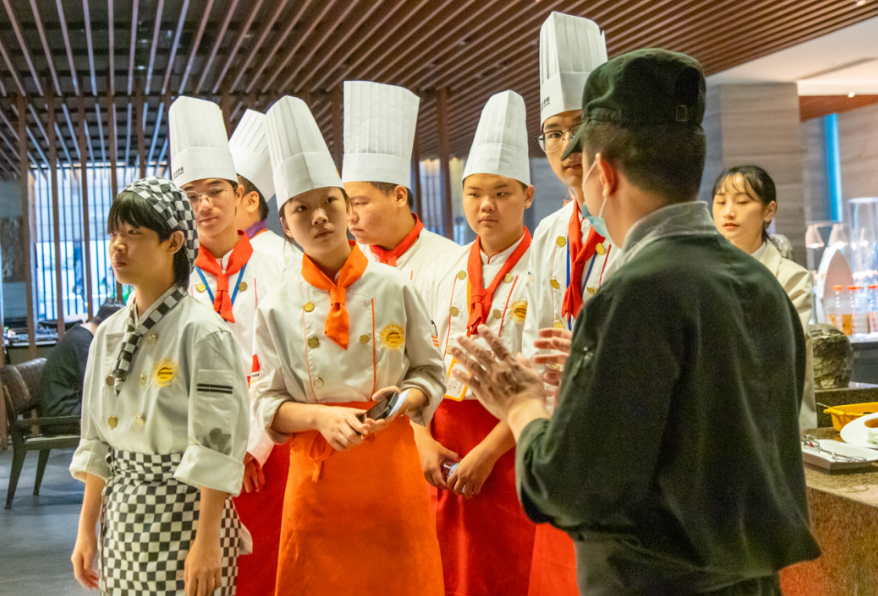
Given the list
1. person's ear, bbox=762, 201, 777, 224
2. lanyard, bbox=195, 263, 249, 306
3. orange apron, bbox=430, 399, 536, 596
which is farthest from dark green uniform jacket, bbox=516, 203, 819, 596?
person's ear, bbox=762, 201, 777, 224

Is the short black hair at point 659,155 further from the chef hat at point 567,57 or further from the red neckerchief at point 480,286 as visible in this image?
the red neckerchief at point 480,286

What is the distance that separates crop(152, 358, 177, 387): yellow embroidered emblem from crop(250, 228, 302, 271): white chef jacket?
95 cm

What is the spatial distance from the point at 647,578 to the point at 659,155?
524 millimetres

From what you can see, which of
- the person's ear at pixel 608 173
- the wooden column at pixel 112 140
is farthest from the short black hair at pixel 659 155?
the wooden column at pixel 112 140

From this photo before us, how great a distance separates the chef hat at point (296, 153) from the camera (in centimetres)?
195

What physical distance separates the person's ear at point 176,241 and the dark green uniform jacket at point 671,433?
3.15ft

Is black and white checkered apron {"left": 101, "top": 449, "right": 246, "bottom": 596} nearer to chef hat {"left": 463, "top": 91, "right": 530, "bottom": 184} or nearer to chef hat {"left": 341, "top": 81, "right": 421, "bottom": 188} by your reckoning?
chef hat {"left": 463, "top": 91, "right": 530, "bottom": 184}

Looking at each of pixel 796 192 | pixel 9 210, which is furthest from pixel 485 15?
pixel 9 210

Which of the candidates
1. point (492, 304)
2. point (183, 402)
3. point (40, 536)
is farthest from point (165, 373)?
point (40, 536)

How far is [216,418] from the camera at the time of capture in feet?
4.91

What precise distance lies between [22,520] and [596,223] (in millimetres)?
5037

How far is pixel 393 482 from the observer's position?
1.83 m

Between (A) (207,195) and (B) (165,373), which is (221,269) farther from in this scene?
(B) (165,373)

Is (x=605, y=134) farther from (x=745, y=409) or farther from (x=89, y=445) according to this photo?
(x=89, y=445)
